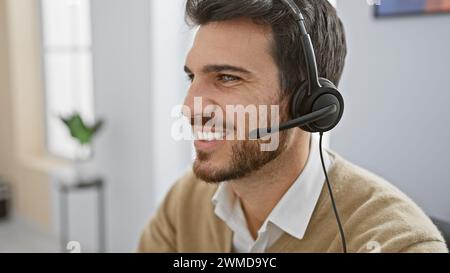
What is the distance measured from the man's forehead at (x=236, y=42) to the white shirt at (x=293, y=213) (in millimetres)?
167

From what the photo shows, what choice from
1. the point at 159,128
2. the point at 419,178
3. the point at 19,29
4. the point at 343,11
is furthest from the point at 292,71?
the point at 159,128

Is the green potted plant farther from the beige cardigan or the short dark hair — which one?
the short dark hair

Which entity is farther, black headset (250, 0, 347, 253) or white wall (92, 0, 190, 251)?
white wall (92, 0, 190, 251)

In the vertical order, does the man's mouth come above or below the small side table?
above

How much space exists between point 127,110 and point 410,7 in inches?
42.8

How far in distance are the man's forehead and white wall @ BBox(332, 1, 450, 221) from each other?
11 cm

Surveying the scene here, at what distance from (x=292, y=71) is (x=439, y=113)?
0.57ft

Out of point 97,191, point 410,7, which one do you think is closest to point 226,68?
point 410,7

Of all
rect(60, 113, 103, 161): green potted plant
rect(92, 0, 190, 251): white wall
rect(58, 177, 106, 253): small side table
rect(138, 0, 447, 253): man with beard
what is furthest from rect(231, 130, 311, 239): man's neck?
rect(60, 113, 103, 161): green potted plant

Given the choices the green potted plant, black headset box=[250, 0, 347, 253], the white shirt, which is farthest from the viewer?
the green potted plant

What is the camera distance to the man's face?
559 millimetres

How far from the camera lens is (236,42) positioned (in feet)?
1.82

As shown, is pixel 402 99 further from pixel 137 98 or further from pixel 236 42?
pixel 137 98

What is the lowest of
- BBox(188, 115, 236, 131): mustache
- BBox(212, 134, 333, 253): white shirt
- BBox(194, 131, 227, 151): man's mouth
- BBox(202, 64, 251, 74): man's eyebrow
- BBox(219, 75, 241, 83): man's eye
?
BBox(212, 134, 333, 253): white shirt
